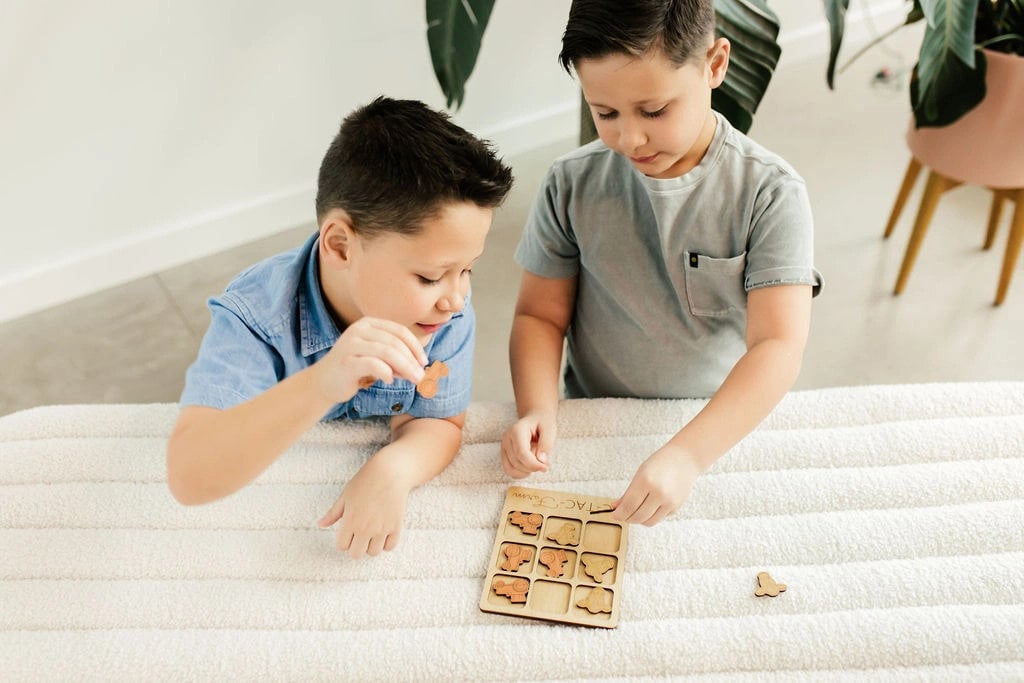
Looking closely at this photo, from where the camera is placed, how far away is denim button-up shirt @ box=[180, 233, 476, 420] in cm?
89

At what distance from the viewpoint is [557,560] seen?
2.87 ft

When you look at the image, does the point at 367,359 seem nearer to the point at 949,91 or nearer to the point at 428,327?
the point at 428,327

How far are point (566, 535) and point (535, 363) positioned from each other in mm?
255

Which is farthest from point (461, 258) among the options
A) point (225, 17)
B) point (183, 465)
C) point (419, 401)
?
point (225, 17)

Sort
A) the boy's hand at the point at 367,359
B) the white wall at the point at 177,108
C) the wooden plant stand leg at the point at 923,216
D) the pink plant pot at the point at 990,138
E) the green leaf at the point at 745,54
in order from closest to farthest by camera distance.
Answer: the boy's hand at the point at 367,359
the green leaf at the point at 745,54
the pink plant pot at the point at 990,138
the white wall at the point at 177,108
the wooden plant stand leg at the point at 923,216

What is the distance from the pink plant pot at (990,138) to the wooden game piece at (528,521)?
1.20m

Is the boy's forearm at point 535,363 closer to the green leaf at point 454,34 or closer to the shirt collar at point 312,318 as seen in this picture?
the shirt collar at point 312,318

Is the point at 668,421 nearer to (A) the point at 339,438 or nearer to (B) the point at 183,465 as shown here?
(A) the point at 339,438

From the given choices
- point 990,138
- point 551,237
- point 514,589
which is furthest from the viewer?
point 990,138

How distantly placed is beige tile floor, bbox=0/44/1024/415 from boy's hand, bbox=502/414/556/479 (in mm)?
776

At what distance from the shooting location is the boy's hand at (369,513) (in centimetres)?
88

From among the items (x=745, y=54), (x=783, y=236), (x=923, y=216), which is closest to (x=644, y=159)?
(x=783, y=236)

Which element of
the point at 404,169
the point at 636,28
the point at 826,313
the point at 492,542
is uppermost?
the point at 636,28

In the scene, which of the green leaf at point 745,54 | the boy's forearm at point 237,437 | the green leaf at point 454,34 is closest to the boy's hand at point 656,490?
the boy's forearm at point 237,437
